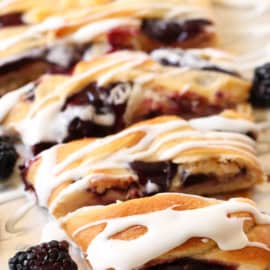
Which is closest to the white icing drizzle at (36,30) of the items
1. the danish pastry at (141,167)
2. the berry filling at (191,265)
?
the danish pastry at (141,167)

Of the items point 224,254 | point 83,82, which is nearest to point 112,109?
point 83,82

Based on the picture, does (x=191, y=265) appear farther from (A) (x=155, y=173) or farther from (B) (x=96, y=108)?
(B) (x=96, y=108)

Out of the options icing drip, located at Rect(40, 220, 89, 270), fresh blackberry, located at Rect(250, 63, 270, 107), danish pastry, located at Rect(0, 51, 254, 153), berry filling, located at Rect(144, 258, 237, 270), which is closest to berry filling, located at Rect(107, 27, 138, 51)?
danish pastry, located at Rect(0, 51, 254, 153)

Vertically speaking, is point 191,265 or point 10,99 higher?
point 10,99

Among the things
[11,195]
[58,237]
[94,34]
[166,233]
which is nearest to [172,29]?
[94,34]

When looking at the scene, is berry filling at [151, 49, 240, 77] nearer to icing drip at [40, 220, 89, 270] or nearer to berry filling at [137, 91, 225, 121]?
berry filling at [137, 91, 225, 121]

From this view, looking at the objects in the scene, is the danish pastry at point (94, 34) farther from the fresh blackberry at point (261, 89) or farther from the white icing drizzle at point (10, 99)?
the fresh blackberry at point (261, 89)

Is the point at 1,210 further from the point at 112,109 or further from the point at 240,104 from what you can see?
the point at 240,104
